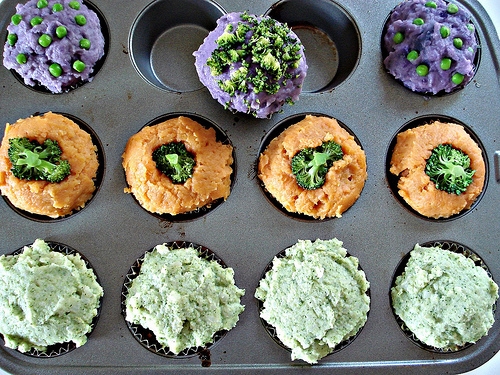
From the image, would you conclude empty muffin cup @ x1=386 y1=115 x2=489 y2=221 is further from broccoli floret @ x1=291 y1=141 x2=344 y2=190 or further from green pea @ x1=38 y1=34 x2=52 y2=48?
green pea @ x1=38 y1=34 x2=52 y2=48

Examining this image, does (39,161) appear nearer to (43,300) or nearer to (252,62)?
(43,300)

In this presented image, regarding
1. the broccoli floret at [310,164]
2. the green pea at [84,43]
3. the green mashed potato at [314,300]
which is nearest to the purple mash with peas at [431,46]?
the broccoli floret at [310,164]

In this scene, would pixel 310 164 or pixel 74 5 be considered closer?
pixel 310 164

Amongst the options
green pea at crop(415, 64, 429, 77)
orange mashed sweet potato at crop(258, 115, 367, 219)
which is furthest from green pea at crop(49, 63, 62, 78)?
green pea at crop(415, 64, 429, 77)

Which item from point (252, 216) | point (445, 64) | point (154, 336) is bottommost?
point (154, 336)

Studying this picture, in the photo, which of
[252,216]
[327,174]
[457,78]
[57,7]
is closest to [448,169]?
[457,78]

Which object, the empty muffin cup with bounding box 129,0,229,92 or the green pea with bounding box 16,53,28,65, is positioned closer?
the green pea with bounding box 16,53,28,65

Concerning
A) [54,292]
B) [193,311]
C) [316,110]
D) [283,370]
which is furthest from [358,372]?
[54,292]
